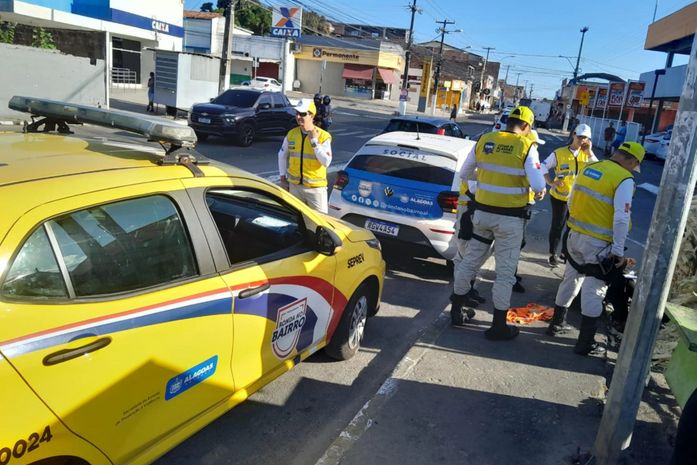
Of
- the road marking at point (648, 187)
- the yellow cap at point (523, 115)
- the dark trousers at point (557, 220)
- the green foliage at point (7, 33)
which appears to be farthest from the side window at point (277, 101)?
the yellow cap at point (523, 115)

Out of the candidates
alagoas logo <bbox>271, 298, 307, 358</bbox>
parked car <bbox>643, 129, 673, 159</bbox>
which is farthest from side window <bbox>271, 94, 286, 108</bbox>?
parked car <bbox>643, 129, 673, 159</bbox>

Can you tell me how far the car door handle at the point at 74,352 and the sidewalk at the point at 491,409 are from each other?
4.75ft

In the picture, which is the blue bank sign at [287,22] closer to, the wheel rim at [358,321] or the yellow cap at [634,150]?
the yellow cap at [634,150]

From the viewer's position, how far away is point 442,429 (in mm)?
3342

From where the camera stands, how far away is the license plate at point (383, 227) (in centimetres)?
607

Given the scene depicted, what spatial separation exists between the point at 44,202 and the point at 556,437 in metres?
3.08

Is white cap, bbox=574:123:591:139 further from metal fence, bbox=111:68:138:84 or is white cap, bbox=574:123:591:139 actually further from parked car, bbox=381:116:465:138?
metal fence, bbox=111:68:138:84

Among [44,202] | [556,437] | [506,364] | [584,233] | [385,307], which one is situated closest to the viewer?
[44,202]

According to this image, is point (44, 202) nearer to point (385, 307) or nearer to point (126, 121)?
point (126, 121)

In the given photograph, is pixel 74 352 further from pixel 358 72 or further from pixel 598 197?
pixel 358 72

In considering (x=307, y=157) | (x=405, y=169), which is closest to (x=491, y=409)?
(x=405, y=169)

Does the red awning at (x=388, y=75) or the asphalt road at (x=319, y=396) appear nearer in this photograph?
the asphalt road at (x=319, y=396)

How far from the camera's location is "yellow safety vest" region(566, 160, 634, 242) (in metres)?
4.37

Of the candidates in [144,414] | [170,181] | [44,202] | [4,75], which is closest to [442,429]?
[144,414]
